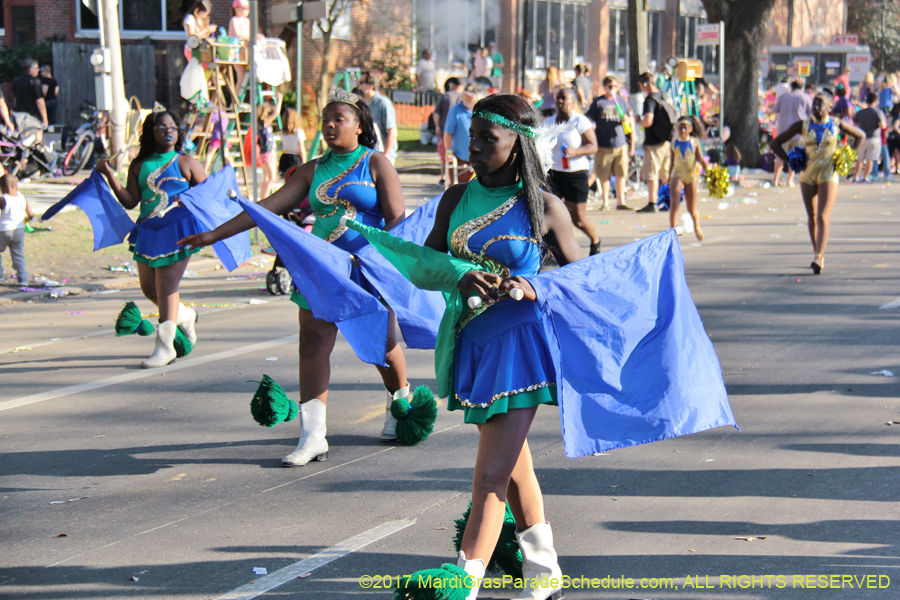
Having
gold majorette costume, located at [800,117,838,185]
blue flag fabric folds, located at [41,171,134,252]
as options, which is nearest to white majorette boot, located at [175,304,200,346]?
blue flag fabric folds, located at [41,171,134,252]

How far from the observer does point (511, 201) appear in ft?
12.2

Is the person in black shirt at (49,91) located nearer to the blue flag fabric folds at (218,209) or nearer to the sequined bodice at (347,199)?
the blue flag fabric folds at (218,209)

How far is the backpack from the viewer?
1662 cm

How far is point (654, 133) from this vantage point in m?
16.9

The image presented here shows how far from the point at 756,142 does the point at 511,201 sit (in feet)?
78.2

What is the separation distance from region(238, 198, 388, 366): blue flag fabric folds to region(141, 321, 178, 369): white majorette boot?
9.57ft

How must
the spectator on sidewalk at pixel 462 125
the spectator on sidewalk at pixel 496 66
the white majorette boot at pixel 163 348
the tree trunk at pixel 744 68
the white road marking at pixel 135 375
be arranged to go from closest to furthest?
the white road marking at pixel 135 375 → the white majorette boot at pixel 163 348 → the spectator on sidewalk at pixel 462 125 → the tree trunk at pixel 744 68 → the spectator on sidewalk at pixel 496 66

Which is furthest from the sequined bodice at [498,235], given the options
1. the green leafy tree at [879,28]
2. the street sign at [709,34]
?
the green leafy tree at [879,28]

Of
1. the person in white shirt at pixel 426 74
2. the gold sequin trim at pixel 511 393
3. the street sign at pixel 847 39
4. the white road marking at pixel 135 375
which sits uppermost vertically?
the street sign at pixel 847 39

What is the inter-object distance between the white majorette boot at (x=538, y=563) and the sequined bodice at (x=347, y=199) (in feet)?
7.36

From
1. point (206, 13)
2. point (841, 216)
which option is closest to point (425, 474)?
point (841, 216)

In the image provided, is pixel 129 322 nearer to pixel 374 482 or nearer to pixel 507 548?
pixel 374 482

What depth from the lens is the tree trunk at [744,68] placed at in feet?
84.1

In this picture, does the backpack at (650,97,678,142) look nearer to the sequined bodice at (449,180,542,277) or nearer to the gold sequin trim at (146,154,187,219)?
the gold sequin trim at (146,154,187,219)
